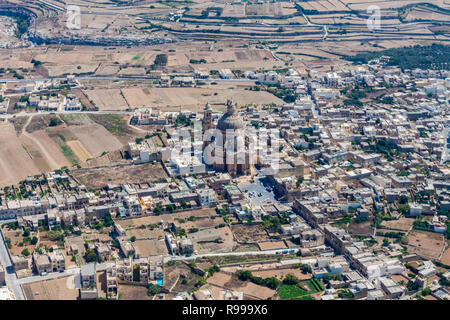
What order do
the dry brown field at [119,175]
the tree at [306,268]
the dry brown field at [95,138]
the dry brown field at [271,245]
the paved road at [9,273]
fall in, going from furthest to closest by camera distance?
1. the dry brown field at [95,138]
2. the dry brown field at [119,175]
3. the dry brown field at [271,245]
4. the tree at [306,268]
5. the paved road at [9,273]

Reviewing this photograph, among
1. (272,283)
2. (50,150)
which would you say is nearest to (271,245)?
(272,283)

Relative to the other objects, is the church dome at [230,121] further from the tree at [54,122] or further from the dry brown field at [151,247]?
the tree at [54,122]

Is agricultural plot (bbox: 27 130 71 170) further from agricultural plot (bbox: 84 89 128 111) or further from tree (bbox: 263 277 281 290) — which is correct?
tree (bbox: 263 277 281 290)

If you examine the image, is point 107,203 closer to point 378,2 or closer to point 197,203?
point 197,203

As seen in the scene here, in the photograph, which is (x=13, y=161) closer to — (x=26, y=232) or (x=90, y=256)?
(x=26, y=232)

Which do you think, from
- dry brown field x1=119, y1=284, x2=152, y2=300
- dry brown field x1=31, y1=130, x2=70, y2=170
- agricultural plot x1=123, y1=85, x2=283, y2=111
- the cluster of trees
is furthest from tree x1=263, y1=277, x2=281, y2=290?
the cluster of trees

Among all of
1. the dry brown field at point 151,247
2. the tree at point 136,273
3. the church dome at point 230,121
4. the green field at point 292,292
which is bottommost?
the green field at point 292,292

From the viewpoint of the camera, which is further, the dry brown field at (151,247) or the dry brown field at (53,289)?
the dry brown field at (151,247)

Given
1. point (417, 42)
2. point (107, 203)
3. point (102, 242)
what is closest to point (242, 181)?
point (107, 203)

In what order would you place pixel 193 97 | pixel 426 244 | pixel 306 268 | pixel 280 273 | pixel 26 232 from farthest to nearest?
pixel 193 97, pixel 26 232, pixel 426 244, pixel 306 268, pixel 280 273

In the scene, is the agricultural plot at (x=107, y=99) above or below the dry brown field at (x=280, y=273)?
above

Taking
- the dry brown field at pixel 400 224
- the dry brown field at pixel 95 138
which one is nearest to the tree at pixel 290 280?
the dry brown field at pixel 400 224
